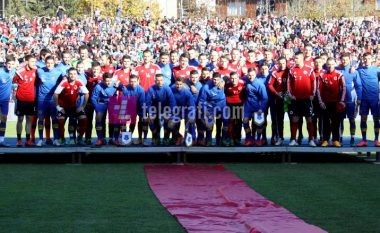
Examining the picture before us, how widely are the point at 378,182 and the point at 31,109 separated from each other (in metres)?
5.99

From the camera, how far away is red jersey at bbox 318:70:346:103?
13859 mm

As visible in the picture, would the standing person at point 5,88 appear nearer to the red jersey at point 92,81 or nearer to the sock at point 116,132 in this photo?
the red jersey at point 92,81

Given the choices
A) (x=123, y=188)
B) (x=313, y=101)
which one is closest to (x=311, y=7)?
(x=313, y=101)

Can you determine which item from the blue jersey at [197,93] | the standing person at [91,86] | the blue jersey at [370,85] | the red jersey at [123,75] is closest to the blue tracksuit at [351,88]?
the blue jersey at [370,85]

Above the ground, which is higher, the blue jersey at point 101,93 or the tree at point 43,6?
the tree at point 43,6

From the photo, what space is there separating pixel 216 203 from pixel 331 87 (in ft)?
15.6

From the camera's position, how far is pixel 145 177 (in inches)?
483

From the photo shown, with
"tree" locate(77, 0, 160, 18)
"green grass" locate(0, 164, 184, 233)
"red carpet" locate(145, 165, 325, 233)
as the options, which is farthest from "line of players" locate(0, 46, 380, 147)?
"tree" locate(77, 0, 160, 18)

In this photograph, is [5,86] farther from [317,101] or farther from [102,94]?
[317,101]

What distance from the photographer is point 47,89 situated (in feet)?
45.8

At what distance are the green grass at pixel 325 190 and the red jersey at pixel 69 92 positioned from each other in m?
2.81

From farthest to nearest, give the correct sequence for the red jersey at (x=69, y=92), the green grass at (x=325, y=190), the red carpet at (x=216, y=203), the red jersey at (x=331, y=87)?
the red jersey at (x=331, y=87) < the red jersey at (x=69, y=92) < the green grass at (x=325, y=190) < the red carpet at (x=216, y=203)

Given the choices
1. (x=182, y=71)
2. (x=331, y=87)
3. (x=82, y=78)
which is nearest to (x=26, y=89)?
(x=82, y=78)

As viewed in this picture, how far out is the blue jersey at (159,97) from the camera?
1388cm
